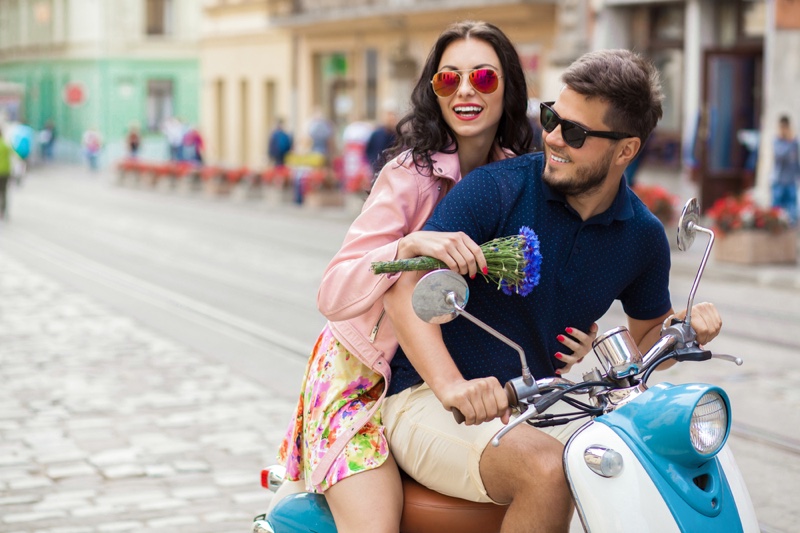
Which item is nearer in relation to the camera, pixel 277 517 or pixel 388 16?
pixel 277 517

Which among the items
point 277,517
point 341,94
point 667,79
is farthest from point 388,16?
point 277,517

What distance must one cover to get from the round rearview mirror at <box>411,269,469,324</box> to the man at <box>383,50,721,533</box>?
0.15 metres

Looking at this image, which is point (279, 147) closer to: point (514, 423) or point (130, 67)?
point (130, 67)

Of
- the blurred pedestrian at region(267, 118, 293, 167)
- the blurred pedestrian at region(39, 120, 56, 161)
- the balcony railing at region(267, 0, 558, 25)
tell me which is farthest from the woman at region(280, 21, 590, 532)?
the blurred pedestrian at region(39, 120, 56, 161)

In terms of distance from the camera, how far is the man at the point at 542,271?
9.76 feet

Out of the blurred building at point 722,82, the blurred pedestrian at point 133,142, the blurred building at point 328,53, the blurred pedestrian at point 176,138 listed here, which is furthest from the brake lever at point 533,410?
the blurred pedestrian at point 133,142

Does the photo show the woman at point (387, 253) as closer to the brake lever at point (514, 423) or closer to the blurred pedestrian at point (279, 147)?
the brake lever at point (514, 423)

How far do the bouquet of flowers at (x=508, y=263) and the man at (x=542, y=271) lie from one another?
0.08m

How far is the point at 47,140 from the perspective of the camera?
55.9 meters

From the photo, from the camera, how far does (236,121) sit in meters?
45.1

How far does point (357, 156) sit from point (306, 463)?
23391 millimetres

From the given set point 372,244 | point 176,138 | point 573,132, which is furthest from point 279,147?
point 573,132

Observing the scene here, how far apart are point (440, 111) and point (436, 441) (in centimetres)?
90

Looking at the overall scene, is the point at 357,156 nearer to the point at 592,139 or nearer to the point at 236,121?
the point at 236,121
